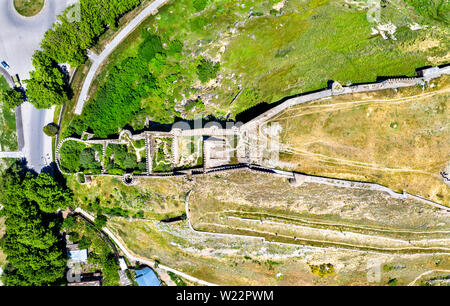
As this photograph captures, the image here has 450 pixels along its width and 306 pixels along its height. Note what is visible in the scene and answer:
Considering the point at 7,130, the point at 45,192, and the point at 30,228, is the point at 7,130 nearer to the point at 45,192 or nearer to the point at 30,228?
the point at 45,192

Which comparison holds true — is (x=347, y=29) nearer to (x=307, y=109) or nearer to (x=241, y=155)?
(x=307, y=109)

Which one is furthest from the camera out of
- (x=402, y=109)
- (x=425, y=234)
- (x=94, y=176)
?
(x=94, y=176)

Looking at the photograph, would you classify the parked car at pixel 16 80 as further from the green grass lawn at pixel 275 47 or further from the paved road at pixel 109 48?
the green grass lawn at pixel 275 47

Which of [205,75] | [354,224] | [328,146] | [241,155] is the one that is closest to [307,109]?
[328,146]

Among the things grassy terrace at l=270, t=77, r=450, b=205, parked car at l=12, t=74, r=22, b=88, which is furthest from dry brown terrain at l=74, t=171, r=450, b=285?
parked car at l=12, t=74, r=22, b=88

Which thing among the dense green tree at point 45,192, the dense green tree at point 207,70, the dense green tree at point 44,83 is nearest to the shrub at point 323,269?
the dense green tree at point 207,70
